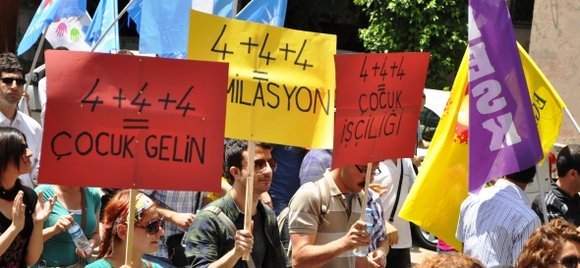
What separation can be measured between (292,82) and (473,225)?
1153 millimetres

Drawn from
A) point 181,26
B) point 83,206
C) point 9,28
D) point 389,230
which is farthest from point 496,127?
point 9,28

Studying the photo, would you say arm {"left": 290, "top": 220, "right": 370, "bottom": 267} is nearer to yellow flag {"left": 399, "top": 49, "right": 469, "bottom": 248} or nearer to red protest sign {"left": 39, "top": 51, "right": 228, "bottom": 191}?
red protest sign {"left": 39, "top": 51, "right": 228, "bottom": 191}

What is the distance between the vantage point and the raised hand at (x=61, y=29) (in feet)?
39.6

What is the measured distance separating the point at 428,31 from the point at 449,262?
47.5ft

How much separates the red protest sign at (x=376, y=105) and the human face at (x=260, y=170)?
0.38 m

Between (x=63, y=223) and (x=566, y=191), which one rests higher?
(x=566, y=191)

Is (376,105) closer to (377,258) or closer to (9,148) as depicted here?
(377,258)

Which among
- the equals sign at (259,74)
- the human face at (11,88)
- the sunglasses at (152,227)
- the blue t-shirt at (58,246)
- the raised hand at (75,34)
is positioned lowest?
the blue t-shirt at (58,246)

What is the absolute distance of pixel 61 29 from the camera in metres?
12.1

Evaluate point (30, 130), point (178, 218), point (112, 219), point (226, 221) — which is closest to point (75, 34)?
point (30, 130)

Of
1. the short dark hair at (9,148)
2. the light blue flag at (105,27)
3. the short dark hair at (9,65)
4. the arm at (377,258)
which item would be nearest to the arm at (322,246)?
the arm at (377,258)

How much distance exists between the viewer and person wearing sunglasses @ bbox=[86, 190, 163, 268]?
4976mm

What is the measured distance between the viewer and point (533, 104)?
22.0 feet

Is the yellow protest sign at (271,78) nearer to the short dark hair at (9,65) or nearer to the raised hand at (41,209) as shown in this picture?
the raised hand at (41,209)
